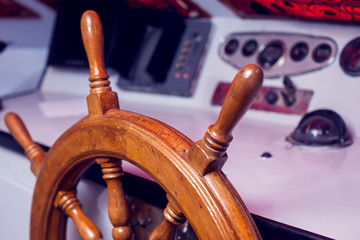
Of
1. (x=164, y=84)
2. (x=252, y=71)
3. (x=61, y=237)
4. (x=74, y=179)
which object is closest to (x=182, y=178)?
(x=252, y=71)

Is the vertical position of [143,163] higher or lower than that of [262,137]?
higher

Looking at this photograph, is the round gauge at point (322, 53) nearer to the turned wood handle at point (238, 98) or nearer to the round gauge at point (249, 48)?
the round gauge at point (249, 48)

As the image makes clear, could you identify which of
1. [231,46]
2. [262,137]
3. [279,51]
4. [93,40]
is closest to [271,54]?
[279,51]

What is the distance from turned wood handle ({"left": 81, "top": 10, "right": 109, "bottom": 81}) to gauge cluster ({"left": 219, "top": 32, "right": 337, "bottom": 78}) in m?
0.69

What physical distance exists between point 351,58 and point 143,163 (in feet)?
2.47

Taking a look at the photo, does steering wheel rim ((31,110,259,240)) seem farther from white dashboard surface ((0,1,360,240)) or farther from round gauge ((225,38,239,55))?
round gauge ((225,38,239,55))

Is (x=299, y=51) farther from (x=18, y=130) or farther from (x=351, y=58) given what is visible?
(x=18, y=130)

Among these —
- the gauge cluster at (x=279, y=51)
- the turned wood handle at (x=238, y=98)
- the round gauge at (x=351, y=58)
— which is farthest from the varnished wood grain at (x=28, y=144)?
the round gauge at (x=351, y=58)

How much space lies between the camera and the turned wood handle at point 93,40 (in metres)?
0.51

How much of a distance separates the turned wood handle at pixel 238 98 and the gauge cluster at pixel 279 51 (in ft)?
2.45

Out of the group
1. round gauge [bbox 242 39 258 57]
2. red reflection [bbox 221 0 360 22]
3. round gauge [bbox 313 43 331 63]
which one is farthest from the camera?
round gauge [bbox 242 39 258 57]

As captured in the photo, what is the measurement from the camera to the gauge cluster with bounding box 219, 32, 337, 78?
1.00m

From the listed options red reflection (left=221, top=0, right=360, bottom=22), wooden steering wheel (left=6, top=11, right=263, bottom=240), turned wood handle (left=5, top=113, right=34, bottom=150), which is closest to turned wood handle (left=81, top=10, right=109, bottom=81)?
wooden steering wheel (left=6, top=11, right=263, bottom=240)

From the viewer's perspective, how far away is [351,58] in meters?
0.94
